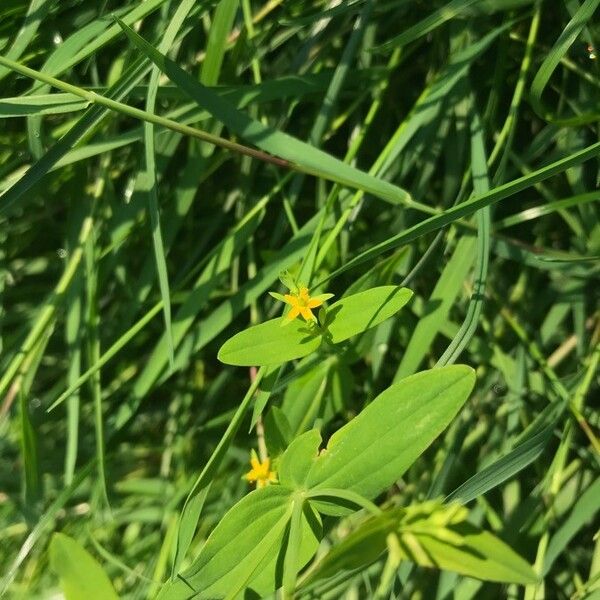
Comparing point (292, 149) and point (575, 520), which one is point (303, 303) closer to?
point (292, 149)

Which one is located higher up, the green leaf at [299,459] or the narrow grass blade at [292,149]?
the narrow grass blade at [292,149]

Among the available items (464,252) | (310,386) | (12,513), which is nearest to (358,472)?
(310,386)

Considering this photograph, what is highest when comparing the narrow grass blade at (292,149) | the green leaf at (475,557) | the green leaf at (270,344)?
the narrow grass blade at (292,149)

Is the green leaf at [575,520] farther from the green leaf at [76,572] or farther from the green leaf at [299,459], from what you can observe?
the green leaf at [76,572]

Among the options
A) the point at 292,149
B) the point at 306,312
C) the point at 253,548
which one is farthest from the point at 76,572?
the point at 292,149

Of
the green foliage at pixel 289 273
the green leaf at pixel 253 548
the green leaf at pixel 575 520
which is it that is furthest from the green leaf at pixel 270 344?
the green leaf at pixel 575 520

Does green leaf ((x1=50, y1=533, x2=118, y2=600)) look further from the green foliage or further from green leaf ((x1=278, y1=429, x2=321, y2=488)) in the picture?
green leaf ((x1=278, y1=429, x2=321, y2=488))
